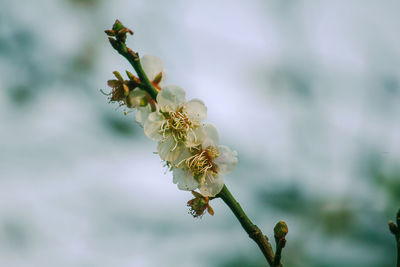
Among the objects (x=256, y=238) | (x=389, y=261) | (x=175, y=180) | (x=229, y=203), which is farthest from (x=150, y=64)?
(x=389, y=261)

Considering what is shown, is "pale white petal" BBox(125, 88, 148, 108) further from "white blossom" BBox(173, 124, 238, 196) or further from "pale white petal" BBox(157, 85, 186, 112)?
"white blossom" BBox(173, 124, 238, 196)

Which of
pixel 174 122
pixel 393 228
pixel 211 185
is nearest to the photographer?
pixel 393 228

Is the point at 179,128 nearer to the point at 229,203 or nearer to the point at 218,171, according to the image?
the point at 218,171

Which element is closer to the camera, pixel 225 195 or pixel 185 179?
pixel 225 195

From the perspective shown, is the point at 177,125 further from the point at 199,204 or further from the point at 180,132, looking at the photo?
the point at 199,204

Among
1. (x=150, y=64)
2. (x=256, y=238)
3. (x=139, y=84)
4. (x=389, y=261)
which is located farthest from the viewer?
(x=389, y=261)

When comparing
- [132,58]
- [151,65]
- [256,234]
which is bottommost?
[256,234]

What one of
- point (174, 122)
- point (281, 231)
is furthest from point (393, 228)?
point (174, 122)

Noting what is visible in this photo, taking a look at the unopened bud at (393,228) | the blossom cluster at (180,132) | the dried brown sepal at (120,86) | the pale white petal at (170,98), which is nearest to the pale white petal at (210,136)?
the blossom cluster at (180,132)
